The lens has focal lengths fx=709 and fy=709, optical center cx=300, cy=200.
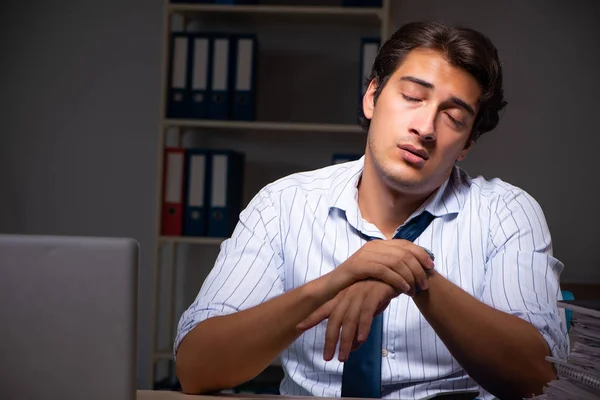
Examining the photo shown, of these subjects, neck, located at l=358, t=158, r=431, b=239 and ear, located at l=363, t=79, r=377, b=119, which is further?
ear, located at l=363, t=79, r=377, b=119

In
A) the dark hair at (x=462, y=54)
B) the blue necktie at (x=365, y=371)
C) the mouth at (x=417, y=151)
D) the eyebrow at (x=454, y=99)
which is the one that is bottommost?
A: the blue necktie at (x=365, y=371)

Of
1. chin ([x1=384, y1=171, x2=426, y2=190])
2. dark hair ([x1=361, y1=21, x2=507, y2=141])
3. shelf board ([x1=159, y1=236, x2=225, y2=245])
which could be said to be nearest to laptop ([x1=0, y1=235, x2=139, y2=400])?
chin ([x1=384, y1=171, x2=426, y2=190])

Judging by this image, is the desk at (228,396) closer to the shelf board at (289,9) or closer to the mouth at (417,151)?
the mouth at (417,151)

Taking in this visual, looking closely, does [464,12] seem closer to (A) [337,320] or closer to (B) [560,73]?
(B) [560,73]

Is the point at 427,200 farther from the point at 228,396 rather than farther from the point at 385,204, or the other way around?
the point at 228,396

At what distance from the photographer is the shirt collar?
5.06 ft

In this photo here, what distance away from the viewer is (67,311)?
2.40 feet

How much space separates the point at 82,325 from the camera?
734mm

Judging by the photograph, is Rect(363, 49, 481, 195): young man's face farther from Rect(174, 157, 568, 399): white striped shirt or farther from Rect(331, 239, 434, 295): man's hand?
Rect(331, 239, 434, 295): man's hand

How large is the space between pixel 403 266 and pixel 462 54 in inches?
22.9

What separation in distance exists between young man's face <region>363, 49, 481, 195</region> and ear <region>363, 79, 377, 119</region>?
0.46 ft

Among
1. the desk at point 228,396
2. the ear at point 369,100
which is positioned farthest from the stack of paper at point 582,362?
the ear at point 369,100

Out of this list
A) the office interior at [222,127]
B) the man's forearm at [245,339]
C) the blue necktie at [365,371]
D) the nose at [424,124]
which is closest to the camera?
the man's forearm at [245,339]

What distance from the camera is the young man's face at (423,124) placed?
1.47m
